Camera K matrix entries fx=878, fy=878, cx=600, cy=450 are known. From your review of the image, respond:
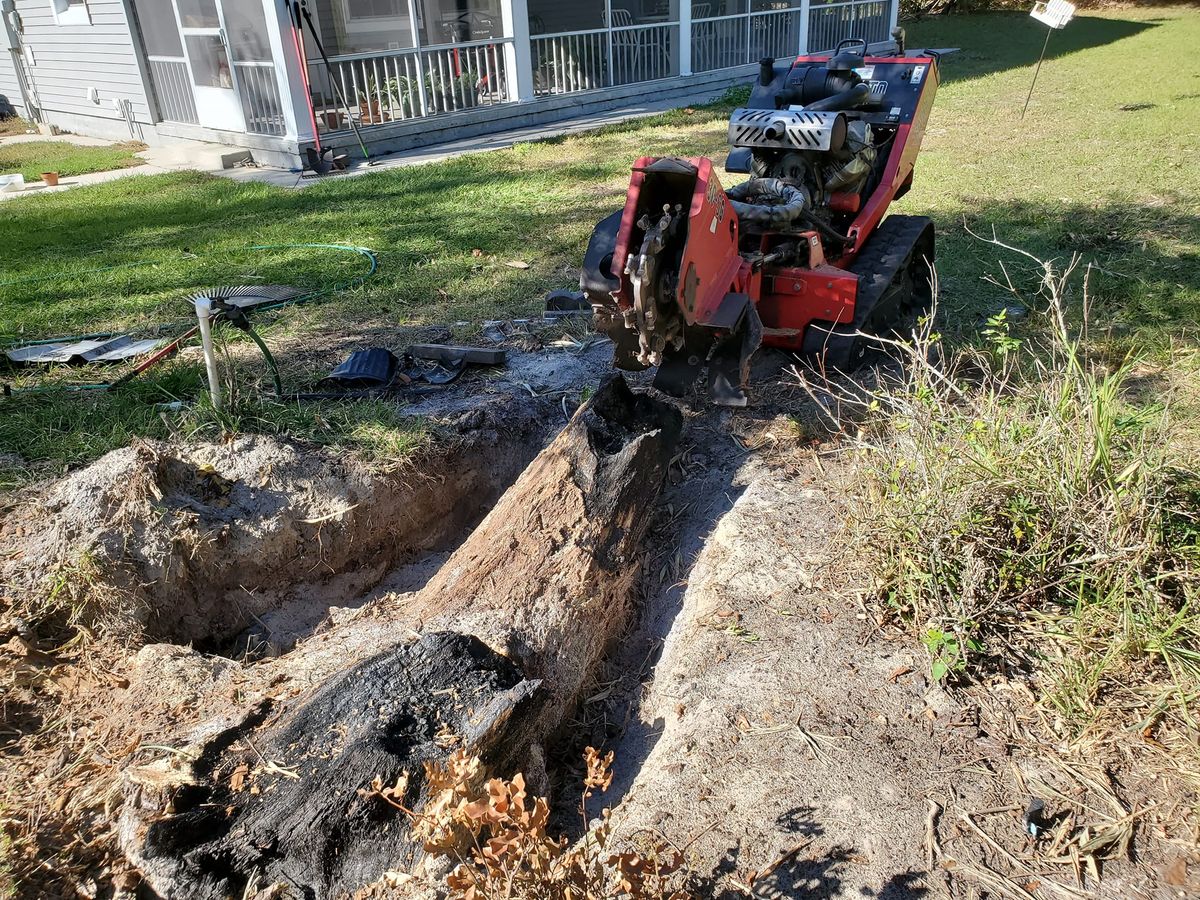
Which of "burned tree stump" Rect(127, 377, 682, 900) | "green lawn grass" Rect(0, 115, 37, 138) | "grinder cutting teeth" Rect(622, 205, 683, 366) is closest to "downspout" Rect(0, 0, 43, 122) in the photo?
"green lawn grass" Rect(0, 115, 37, 138)

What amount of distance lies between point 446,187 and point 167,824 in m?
8.96

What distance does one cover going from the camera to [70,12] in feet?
48.3

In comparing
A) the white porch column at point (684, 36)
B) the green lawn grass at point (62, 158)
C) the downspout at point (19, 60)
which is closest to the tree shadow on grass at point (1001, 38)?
the white porch column at point (684, 36)

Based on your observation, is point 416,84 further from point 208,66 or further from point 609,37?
point 609,37

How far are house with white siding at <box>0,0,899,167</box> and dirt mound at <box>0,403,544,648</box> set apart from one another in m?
8.69

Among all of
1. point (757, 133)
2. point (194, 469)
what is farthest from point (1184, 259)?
point (194, 469)

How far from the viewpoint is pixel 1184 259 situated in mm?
6812

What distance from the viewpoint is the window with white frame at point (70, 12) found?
1436cm

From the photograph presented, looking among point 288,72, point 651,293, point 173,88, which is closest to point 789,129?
point 651,293

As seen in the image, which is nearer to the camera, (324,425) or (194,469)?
(194,469)

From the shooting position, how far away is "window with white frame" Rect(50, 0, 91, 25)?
14.4 m

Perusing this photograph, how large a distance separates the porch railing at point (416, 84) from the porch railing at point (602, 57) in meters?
0.92

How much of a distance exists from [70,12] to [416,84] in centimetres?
658

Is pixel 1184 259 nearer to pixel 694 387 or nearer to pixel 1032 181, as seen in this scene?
pixel 1032 181
